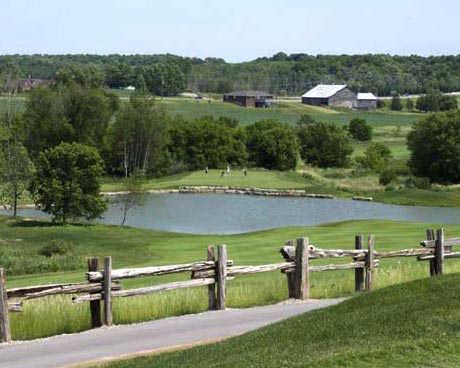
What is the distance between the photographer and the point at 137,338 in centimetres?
1688

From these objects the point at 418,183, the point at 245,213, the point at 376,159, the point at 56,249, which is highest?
the point at 376,159

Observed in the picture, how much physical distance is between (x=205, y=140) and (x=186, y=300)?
93.8m

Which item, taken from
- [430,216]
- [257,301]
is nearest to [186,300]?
[257,301]

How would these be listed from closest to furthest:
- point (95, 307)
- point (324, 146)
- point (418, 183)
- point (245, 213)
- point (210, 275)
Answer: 1. point (95, 307)
2. point (210, 275)
3. point (245, 213)
4. point (418, 183)
5. point (324, 146)

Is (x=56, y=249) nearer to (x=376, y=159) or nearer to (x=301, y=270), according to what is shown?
(x=301, y=270)

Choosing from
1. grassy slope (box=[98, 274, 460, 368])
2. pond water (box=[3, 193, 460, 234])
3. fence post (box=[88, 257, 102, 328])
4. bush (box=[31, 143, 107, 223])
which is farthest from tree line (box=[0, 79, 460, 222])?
grassy slope (box=[98, 274, 460, 368])

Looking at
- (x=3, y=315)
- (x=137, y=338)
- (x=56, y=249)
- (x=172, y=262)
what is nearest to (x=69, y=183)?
(x=56, y=249)

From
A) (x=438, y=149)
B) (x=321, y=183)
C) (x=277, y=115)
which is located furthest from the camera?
(x=277, y=115)

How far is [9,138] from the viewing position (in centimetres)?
7594

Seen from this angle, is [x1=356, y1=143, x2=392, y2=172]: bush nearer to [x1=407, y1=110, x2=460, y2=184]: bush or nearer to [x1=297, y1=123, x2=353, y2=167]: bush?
A: [x1=297, y1=123, x2=353, y2=167]: bush

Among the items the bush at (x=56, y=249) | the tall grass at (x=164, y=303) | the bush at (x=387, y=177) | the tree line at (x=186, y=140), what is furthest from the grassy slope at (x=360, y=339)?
the bush at (x=387, y=177)

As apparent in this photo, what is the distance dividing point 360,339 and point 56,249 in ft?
97.2

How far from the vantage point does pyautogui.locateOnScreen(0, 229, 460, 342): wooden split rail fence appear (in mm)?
17016

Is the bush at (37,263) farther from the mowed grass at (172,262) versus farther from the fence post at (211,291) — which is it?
the fence post at (211,291)
